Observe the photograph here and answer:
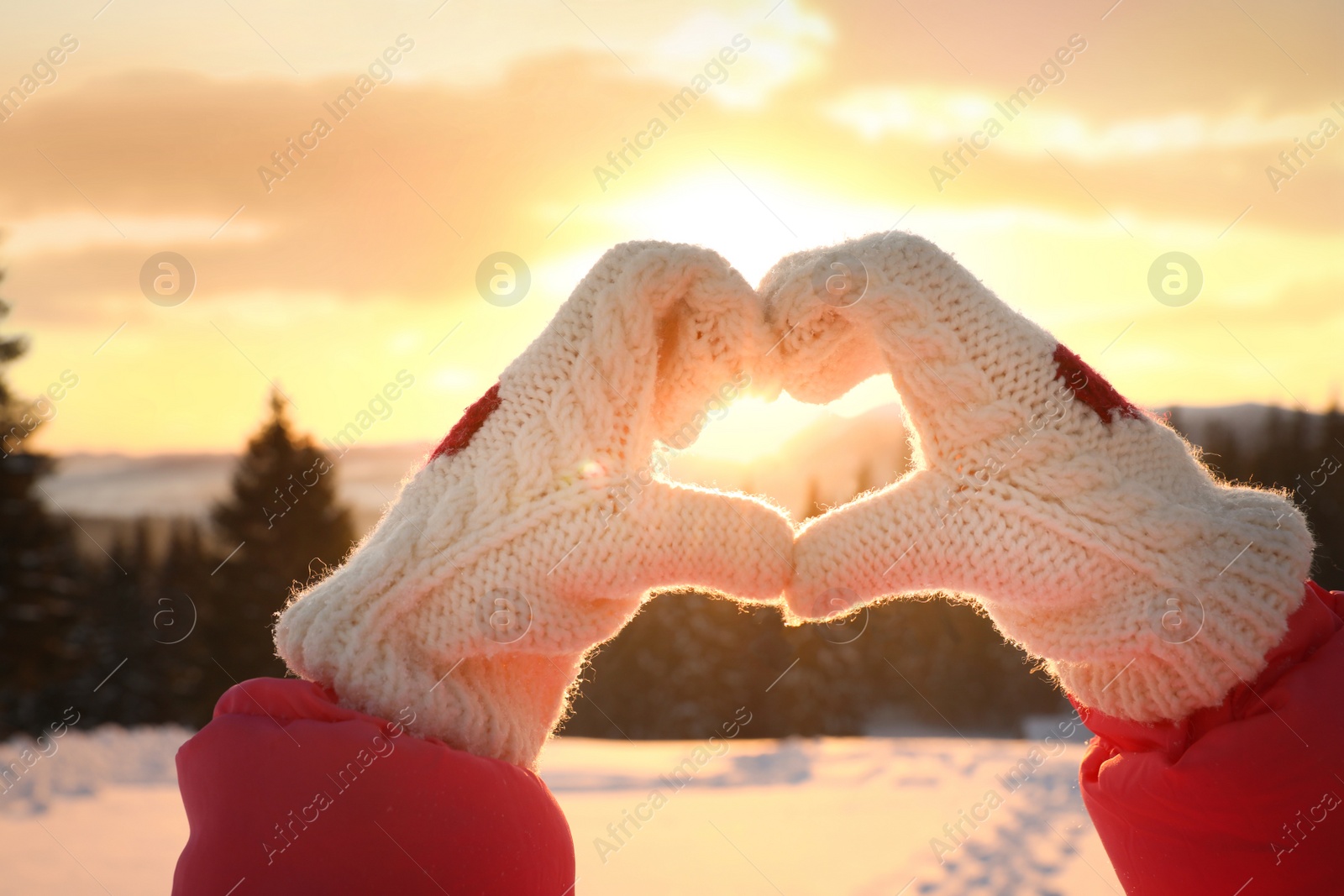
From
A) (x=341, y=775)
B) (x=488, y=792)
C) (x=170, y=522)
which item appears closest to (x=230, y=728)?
(x=341, y=775)

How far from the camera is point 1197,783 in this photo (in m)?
1.38

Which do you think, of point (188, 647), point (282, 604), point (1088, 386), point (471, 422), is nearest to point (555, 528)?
point (471, 422)

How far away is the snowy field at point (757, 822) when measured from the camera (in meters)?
2.76

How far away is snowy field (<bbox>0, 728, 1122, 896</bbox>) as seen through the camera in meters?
2.76

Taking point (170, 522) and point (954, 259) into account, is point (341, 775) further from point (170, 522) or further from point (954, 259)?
point (170, 522)

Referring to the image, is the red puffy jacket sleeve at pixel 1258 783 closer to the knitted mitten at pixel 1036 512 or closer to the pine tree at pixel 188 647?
the knitted mitten at pixel 1036 512

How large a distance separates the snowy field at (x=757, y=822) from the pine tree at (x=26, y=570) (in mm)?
5977

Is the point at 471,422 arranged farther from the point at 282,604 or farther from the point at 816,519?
the point at 282,604

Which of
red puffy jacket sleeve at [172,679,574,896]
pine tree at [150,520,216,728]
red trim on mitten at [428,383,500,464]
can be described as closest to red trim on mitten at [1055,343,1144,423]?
red trim on mitten at [428,383,500,464]

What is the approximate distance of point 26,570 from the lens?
31.8 ft

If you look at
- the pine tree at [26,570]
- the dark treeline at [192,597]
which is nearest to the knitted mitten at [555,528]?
the pine tree at [26,570]

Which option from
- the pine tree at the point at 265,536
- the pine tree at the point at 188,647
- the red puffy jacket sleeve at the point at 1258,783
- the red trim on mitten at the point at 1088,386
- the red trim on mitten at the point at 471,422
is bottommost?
the pine tree at the point at 188,647

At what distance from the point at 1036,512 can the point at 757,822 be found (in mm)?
2462

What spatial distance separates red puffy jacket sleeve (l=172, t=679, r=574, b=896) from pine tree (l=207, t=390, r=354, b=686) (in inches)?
476
